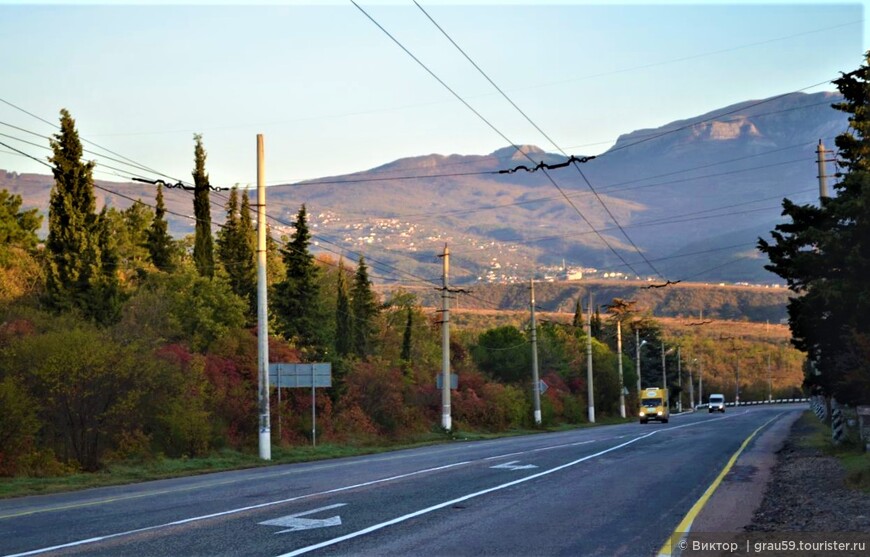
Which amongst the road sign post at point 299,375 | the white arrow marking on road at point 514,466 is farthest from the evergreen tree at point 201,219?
the white arrow marking on road at point 514,466

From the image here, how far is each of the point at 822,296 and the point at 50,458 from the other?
70.6 feet

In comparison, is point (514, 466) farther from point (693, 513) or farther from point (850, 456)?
point (693, 513)

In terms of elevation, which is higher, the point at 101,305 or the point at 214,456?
the point at 101,305

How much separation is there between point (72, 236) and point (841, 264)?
1336 inches

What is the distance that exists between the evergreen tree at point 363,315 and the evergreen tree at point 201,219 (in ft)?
46.3

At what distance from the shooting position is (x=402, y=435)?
55125 mm

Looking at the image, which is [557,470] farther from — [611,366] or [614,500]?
[611,366]

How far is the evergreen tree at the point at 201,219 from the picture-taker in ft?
196

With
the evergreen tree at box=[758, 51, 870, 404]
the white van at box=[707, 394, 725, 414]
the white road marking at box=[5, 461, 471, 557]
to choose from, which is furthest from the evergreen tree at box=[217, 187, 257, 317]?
the white van at box=[707, 394, 725, 414]

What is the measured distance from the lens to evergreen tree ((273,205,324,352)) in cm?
6069

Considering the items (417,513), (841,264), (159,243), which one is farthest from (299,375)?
(159,243)

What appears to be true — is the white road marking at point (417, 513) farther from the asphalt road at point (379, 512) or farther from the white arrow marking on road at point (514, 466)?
the white arrow marking on road at point (514, 466)

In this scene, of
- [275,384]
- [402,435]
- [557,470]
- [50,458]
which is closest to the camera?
[557,470]

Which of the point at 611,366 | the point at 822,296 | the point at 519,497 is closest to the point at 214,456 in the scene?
the point at 519,497
